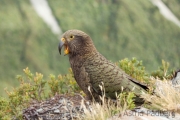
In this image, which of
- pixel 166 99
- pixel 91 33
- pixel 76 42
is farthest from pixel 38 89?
pixel 91 33

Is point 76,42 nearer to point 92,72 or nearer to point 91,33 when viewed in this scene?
point 92,72

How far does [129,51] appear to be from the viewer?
14262 cm

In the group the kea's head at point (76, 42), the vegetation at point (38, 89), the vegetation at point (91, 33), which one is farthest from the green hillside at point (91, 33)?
the kea's head at point (76, 42)

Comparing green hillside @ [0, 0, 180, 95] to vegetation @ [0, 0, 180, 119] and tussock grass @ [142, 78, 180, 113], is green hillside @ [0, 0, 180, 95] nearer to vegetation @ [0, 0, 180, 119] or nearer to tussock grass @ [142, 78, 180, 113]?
vegetation @ [0, 0, 180, 119]

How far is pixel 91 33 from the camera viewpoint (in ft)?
494

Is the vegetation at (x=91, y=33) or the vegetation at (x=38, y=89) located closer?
the vegetation at (x=38, y=89)

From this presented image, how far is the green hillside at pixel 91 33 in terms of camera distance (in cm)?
13625

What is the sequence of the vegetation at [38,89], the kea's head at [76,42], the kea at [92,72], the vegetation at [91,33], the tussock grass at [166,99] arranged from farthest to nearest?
the vegetation at [91,33] < the vegetation at [38,89] < the kea's head at [76,42] < the kea at [92,72] < the tussock grass at [166,99]

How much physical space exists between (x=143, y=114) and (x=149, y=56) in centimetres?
13725

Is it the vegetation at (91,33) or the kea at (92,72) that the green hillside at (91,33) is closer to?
the vegetation at (91,33)

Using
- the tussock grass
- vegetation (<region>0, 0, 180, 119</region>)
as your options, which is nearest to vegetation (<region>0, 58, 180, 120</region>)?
the tussock grass

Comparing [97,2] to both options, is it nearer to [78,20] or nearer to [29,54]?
[78,20]

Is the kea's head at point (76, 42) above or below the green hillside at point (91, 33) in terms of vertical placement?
below

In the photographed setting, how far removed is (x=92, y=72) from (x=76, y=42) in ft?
2.57
